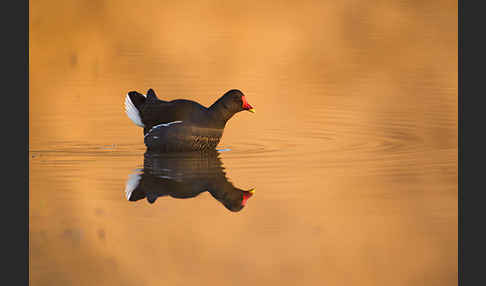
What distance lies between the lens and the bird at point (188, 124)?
6.71 m

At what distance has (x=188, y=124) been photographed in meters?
6.70

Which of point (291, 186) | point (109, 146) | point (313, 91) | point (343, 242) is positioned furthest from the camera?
point (313, 91)

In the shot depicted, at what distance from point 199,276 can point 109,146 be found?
3.59 m

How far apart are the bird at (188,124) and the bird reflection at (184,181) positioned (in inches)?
8.0

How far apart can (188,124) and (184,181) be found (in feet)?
4.36

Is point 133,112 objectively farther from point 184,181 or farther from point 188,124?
point 184,181

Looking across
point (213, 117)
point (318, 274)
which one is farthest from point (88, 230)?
point (213, 117)

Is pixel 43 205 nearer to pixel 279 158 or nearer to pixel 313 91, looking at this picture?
pixel 279 158

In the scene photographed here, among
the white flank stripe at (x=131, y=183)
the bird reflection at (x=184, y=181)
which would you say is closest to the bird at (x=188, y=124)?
the bird reflection at (x=184, y=181)

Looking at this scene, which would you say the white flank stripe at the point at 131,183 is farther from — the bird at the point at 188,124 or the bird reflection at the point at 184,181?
the bird at the point at 188,124

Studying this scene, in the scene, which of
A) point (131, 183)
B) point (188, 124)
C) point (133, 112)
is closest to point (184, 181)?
point (131, 183)

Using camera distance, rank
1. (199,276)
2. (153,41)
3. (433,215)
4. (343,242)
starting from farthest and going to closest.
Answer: (153,41), (433,215), (343,242), (199,276)

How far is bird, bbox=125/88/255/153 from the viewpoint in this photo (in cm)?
671

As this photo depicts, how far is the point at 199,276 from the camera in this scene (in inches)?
151
